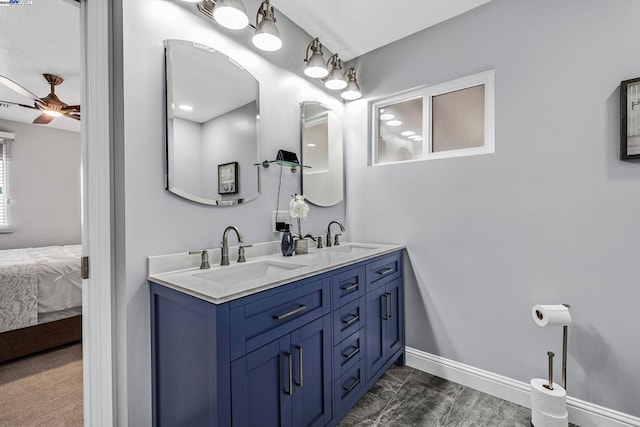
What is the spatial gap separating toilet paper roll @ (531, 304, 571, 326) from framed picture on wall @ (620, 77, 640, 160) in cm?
85

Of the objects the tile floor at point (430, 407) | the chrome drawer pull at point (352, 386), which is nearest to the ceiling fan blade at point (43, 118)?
the chrome drawer pull at point (352, 386)

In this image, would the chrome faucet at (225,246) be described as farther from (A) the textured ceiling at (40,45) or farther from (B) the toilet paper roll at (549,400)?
(B) the toilet paper roll at (549,400)

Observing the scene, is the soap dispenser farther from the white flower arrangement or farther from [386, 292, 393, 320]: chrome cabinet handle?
[386, 292, 393, 320]: chrome cabinet handle

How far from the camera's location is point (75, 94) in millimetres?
3283

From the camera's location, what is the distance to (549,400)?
4.88ft

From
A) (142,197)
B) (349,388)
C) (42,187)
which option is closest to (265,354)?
(349,388)

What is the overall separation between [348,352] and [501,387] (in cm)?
109

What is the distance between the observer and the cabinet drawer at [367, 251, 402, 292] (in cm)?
185

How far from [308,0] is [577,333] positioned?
8.63 ft

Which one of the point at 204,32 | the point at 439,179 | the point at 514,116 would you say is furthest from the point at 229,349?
the point at 514,116

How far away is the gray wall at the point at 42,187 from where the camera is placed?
13.0 ft

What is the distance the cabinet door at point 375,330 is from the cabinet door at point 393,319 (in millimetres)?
34

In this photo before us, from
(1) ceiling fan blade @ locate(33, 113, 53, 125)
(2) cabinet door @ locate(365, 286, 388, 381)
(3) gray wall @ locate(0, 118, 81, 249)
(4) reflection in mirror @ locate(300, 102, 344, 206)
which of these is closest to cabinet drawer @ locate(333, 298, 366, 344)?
(2) cabinet door @ locate(365, 286, 388, 381)

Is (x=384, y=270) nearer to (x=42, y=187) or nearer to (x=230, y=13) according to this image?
(x=230, y=13)
